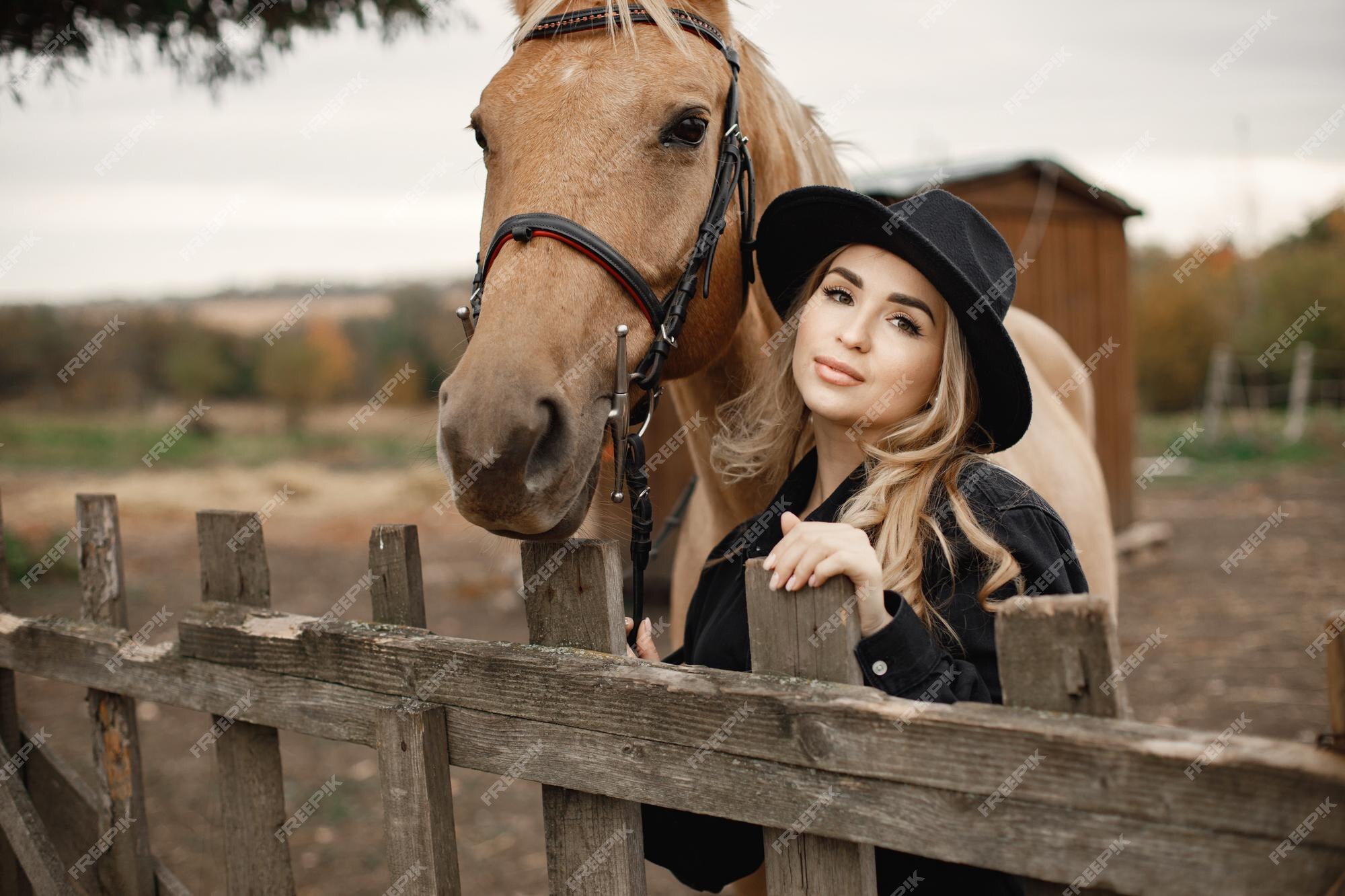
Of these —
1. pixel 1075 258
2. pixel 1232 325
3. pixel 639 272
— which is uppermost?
pixel 639 272

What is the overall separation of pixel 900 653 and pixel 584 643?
1.73ft

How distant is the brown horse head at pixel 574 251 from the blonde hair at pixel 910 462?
193mm

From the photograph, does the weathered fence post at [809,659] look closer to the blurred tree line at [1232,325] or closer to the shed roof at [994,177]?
the shed roof at [994,177]

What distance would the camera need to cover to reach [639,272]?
5.74 ft

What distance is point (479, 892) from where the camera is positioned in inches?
152

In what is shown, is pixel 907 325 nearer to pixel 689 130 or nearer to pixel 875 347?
pixel 875 347

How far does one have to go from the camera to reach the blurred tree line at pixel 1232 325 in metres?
25.7

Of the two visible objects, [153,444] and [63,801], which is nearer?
[63,801]

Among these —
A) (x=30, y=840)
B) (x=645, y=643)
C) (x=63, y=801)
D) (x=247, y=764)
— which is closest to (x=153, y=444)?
(x=63, y=801)

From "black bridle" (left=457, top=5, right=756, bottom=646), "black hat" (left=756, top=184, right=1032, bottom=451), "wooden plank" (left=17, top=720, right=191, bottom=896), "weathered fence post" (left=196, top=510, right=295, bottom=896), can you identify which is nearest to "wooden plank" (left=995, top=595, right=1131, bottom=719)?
"black hat" (left=756, top=184, right=1032, bottom=451)

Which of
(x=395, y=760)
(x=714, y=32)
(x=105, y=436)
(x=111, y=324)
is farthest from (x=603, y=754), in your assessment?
(x=105, y=436)

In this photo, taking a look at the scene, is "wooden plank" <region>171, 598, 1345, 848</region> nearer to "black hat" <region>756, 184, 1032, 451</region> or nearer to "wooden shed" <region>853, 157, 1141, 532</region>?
"black hat" <region>756, 184, 1032, 451</region>

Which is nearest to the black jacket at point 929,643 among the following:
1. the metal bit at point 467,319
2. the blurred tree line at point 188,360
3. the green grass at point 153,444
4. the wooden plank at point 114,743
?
the metal bit at point 467,319

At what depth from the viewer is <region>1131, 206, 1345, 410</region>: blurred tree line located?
25.7 metres
